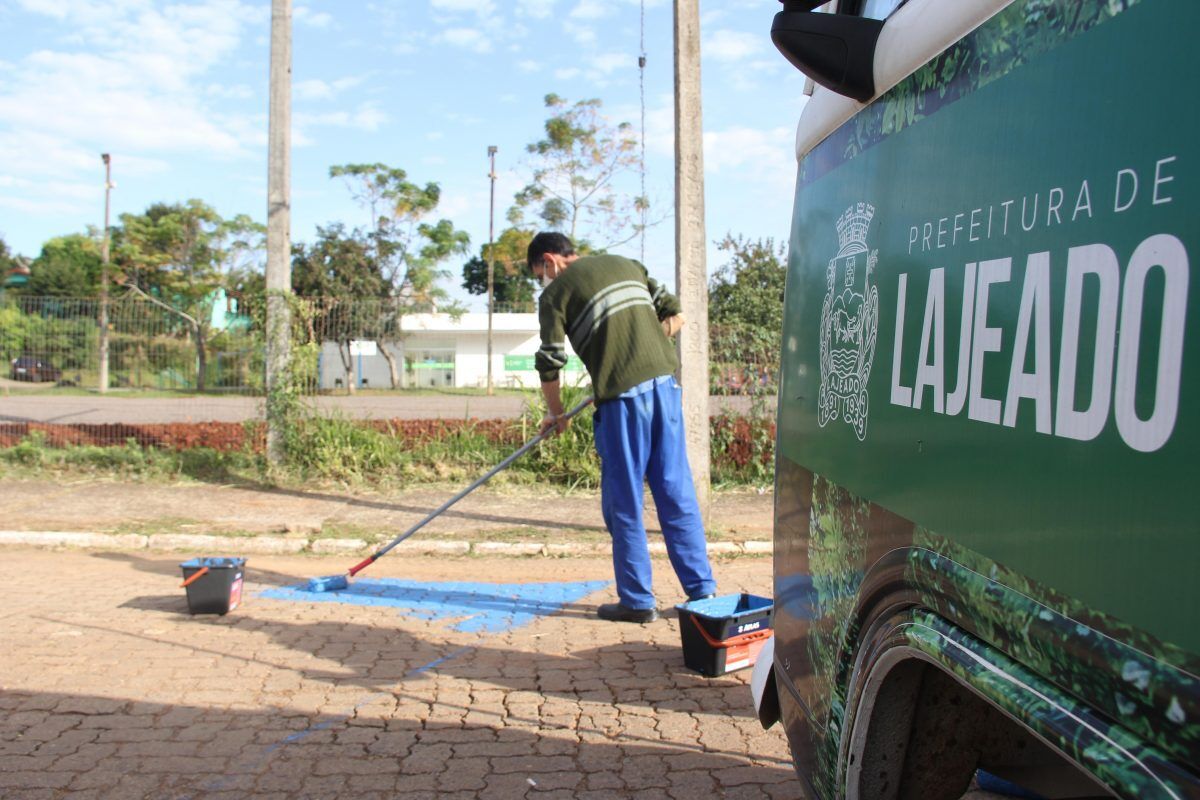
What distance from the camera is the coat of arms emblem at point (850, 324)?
6.54 ft

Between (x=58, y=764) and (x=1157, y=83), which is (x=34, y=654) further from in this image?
(x=1157, y=83)

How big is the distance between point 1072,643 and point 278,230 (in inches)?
384

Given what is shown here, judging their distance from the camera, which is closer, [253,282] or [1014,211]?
[1014,211]

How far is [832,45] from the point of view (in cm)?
199

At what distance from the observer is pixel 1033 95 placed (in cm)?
139

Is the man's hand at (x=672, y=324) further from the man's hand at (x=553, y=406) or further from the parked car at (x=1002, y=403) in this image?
the parked car at (x=1002, y=403)

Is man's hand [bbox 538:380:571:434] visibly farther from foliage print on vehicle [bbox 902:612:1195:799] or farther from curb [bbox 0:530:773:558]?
foliage print on vehicle [bbox 902:612:1195:799]

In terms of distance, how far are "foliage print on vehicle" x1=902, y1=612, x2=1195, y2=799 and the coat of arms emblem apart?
1.90ft

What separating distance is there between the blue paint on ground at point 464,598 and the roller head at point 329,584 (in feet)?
0.10

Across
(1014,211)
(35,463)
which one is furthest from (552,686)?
(35,463)

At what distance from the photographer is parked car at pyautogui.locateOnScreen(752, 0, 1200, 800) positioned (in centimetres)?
107

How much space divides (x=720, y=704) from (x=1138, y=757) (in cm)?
309

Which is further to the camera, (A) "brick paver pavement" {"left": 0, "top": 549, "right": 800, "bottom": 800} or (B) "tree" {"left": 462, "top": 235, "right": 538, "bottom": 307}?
(B) "tree" {"left": 462, "top": 235, "right": 538, "bottom": 307}

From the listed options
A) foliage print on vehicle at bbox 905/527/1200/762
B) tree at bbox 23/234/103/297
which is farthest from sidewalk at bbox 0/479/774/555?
tree at bbox 23/234/103/297
